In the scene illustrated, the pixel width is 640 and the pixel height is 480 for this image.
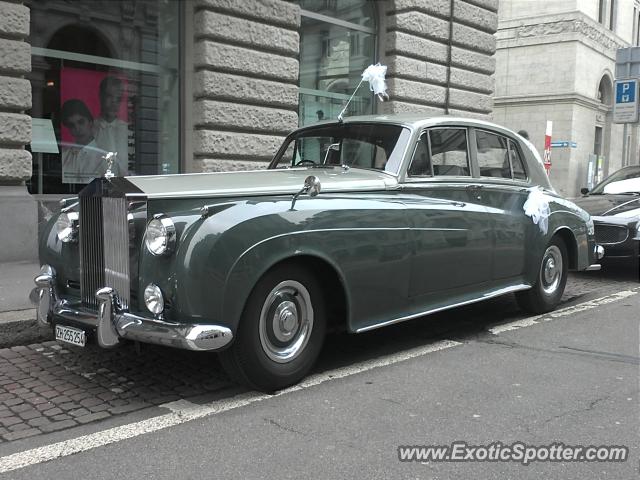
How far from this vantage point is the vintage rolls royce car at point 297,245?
11.4 ft

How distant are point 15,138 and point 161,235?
529 cm

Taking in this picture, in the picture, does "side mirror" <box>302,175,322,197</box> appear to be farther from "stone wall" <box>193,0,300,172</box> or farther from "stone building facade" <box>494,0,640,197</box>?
"stone building facade" <box>494,0,640,197</box>

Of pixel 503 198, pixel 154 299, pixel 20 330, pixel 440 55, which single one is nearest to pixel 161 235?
pixel 154 299

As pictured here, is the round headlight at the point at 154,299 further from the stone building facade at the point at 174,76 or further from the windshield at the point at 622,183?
the windshield at the point at 622,183

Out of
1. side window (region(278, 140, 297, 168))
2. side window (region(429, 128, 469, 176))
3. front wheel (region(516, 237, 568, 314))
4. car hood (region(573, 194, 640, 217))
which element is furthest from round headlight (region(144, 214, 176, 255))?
car hood (region(573, 194, 640, 217))

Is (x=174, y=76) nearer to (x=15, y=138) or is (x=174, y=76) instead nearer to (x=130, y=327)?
(x=15, y=138)

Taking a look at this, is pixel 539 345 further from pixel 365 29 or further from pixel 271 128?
pixel 365 29

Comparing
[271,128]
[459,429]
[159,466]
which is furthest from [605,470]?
[271,128]

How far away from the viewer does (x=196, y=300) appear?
3406mm

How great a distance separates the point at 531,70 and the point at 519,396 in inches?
994

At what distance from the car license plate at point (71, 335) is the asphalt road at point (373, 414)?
340 millimetres

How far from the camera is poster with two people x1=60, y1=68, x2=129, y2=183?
9125mm

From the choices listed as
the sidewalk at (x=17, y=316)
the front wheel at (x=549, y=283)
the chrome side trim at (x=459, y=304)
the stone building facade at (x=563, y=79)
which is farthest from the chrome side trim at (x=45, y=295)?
the stone building facade at (x=563, y=79)
